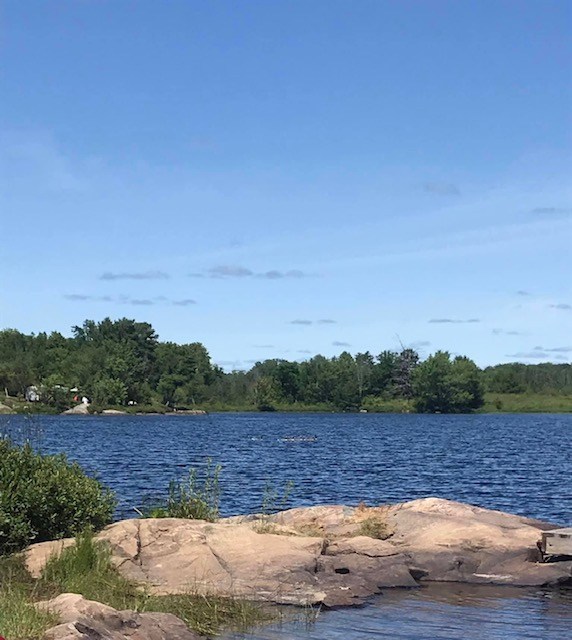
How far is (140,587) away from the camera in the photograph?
14453 millimetres

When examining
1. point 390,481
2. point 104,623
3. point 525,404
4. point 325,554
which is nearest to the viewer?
point 104,623

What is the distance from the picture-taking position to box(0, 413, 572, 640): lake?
46.5 feet

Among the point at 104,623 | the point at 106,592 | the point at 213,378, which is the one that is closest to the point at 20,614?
the point at 104,623

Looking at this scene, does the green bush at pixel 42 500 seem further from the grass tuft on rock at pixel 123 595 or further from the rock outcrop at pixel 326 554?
the grass tuft on rock at pixel 123 595

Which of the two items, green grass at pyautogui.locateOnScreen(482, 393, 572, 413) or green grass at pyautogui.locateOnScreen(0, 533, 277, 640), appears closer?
green grass at pyautogui.locateOnScreen(0, 533, 277, 640)

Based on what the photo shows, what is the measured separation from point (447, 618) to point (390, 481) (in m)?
25.9

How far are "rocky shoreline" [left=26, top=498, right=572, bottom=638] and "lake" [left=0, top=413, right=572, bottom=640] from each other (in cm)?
64

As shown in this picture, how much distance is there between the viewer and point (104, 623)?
11219 mm

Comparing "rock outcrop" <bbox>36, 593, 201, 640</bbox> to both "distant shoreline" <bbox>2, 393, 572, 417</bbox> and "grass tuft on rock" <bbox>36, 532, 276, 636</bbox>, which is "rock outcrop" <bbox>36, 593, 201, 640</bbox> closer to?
"grass tuft on rock" <bbox>36, 532, 276, 636</bbox>

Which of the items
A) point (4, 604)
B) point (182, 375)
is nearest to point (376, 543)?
point (4, 604)

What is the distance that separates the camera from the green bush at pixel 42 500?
1523cm

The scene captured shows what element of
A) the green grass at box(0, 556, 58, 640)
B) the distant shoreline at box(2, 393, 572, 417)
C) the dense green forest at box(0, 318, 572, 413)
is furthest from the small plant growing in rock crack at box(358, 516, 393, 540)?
the distant shoreline at box(2, 393, 572, 417)

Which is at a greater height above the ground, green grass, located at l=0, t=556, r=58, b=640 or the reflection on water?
green grass, located at l=0, t=556, r=58, b=640

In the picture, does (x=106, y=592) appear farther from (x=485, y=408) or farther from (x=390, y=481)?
(x=485, y=408)
